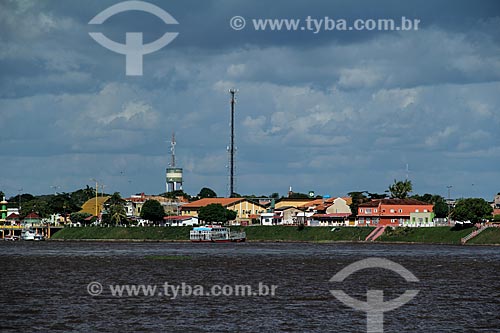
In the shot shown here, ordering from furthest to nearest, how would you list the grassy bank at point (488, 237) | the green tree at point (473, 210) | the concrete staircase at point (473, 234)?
the green tree at point (473, 210), the concrete staircase at point (473, 234), the grassy bank at point (488, 237)

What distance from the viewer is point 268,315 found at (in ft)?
179

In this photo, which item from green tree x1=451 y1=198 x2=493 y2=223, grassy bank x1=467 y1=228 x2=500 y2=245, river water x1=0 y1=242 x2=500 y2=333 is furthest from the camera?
green tree x1=451 y1=198 x2=493 y2=223

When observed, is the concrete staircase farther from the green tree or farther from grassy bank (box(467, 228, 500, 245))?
the green tree

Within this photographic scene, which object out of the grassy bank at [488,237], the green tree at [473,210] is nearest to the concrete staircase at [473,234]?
the grassy bank at [488,237]

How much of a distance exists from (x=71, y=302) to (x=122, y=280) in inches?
804

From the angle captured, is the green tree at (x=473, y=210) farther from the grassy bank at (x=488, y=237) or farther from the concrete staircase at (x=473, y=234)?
the grassy bank at (x=488, y=237)

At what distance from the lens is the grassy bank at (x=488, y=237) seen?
17638 cm

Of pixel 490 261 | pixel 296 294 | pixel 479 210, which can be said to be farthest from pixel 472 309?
pixel 479 210

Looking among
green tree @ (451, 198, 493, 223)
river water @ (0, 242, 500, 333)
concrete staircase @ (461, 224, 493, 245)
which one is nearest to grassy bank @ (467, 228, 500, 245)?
concrete staircase @ (461, 224, 493, 245)

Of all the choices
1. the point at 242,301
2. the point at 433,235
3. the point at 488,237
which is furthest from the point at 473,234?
the point at 242,301

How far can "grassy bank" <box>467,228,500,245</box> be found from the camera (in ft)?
579

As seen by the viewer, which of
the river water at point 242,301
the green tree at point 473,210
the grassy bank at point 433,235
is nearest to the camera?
the river water at point 242,301

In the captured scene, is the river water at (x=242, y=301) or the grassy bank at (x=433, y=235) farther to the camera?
the grassy bank at (x=433, y=235)

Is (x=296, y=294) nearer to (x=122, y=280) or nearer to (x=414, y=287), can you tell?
(x=414, y=287)
